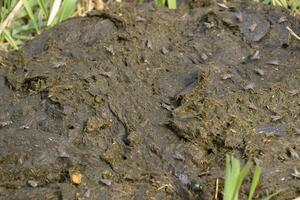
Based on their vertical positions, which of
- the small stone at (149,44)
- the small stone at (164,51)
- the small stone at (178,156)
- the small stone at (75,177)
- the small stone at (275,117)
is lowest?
the small stone at (178,156)

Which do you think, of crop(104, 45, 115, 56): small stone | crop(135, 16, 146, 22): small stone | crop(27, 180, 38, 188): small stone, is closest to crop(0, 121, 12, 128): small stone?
crop(27, 180, 38, 188): small stone

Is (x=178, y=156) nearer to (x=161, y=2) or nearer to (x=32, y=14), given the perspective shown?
(x=161, y=2)

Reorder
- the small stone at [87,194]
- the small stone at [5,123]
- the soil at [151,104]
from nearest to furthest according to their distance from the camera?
the small stone at [87,194]
the soil at [151,104]
the small stone at [5,123]

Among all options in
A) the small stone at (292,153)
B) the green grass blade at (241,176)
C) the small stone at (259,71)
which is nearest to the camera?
the green grass blade at (241,176)

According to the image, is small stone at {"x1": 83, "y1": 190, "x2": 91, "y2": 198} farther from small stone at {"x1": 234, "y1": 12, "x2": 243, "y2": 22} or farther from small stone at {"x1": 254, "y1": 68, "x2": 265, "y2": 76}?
small stone at {"x1": 234, "y1": 12, "x2": 243, "y2": 22}

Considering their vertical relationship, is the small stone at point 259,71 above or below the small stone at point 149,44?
below

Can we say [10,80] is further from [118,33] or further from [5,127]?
[118,33]

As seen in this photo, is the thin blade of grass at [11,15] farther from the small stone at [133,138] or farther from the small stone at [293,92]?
the small stone at [293,92]

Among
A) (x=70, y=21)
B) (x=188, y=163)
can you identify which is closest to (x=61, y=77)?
(x=70, y=21)

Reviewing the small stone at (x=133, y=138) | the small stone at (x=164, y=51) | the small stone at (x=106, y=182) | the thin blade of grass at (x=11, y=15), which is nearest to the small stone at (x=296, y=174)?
the small stone at (x=133, y=138)
